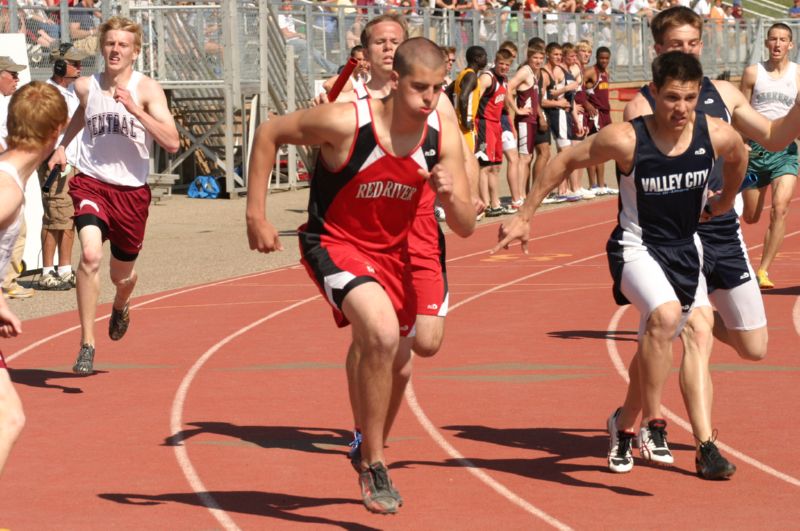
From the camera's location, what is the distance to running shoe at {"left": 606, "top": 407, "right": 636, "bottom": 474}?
23.3 ft

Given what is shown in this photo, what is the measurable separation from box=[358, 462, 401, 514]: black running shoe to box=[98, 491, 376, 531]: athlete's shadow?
206 mm

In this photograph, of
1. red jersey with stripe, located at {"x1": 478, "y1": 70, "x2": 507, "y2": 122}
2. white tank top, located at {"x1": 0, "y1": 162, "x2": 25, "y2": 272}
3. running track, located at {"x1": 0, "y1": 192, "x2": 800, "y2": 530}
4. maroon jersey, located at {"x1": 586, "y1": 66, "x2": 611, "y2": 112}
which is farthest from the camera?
maroon jersey, located at {"x1": 586, "y1": 66, "x2": 611, "y2": 112}

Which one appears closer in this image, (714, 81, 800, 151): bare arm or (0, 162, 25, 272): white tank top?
(0, 162, 25, 272): white tank top

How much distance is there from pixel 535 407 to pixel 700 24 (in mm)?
2423

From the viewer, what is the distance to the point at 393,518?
20.9 feet

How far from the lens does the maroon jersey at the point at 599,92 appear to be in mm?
23109

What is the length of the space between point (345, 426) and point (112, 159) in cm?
299

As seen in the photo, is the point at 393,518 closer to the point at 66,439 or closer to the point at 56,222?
the point at 66,439

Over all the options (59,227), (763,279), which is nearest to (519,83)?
(763,279)

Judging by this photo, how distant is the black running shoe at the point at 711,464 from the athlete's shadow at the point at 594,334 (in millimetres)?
4244

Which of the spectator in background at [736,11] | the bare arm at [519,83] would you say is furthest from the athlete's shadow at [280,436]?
the spectator in background at [736,11]

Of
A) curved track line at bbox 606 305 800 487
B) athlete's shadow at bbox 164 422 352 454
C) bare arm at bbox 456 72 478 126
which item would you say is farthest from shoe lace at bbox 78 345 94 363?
bare arm at bbox 456 72 478 126

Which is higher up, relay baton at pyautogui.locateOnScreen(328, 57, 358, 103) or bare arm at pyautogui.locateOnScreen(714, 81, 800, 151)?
relay baton at pyautogui.locateOnScreen(328, 57, 358, 103)

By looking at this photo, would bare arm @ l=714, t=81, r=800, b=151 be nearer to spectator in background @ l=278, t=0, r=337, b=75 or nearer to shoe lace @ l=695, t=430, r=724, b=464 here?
shoe lace @ l=695, t=430, r=724, b=464
